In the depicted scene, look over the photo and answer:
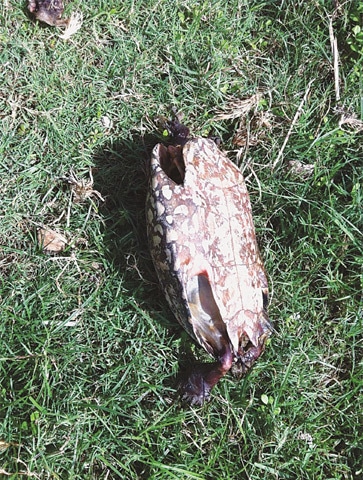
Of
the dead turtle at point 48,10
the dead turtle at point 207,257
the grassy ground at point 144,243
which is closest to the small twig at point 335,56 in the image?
the grassy ground at point 144,243

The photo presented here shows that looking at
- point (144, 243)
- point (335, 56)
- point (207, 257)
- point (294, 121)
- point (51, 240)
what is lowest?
point (51, 240)

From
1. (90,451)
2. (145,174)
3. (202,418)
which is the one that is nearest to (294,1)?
(145,174)

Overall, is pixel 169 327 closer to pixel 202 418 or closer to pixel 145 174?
pixel 202 418

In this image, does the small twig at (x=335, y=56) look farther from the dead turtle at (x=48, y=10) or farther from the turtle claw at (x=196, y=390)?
the turtle claw at (x=196, y=390)

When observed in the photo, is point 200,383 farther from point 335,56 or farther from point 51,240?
point 335,56

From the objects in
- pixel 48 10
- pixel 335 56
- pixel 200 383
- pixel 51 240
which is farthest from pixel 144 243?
pixel 335 56

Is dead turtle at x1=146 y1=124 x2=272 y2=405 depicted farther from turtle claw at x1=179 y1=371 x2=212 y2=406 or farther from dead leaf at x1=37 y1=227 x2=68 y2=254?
dead leaf at x1=37 y1=227 x2=68 y2=254

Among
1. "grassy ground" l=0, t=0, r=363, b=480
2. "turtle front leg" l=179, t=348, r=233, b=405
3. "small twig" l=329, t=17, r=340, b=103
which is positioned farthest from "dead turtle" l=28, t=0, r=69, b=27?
"turtle front leg" l=179, t=348, r=233, b=405
